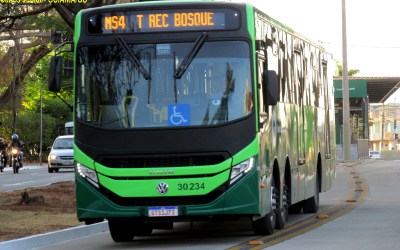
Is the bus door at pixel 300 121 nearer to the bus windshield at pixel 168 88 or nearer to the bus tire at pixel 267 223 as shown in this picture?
the bus tire at pixel 267 223

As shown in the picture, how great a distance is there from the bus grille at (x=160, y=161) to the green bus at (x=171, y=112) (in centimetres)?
1

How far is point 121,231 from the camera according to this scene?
17094mm

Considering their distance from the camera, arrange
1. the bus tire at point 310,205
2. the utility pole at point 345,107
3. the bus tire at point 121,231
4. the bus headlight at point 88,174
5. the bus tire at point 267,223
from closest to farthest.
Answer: the bus headlight at point 88,174, the bus tire at point 267,223, the bus tire at point 121,231, the bus tire at point 310,205, the utility pole at point 345,107

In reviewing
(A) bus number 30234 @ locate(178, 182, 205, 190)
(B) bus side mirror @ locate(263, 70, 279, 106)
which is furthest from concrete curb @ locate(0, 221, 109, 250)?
(B) bus side mirror @ locate(263, 70, 279, 106)

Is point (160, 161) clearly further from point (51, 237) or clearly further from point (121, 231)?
point (51, 237)

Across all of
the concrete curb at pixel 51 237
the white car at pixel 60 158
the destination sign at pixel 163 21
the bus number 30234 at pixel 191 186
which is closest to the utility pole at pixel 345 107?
the white car at pixel 60 158

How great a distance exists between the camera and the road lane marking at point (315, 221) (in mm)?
15375

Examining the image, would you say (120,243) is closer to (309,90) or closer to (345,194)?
(309,90)

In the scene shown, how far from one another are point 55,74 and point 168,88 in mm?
1500

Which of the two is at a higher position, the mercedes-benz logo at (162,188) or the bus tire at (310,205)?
the mercedes-benz logo at (162,188)

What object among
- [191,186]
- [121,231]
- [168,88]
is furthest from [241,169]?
[121,231]

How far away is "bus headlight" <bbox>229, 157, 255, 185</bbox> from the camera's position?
1541 centimetres

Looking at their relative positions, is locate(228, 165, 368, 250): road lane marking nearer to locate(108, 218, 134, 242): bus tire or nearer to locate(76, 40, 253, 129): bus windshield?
locate(76, 40, 253, 129): bus windshield

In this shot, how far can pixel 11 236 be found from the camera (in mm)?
17188
